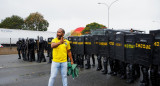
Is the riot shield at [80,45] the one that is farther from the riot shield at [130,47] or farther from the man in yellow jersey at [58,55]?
the man in yellow jersey at [58,55]

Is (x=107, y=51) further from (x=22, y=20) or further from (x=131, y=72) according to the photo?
(x=22, y=20)

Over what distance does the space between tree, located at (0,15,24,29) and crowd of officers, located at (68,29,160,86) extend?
2045 inches

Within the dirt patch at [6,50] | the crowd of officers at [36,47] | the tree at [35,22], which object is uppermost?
the tree at [35,22]

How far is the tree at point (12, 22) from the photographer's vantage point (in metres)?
54.5

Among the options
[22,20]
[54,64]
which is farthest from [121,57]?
[22,20]

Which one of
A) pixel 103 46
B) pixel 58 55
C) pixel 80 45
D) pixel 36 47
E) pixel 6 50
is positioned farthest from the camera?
pixel 6 50

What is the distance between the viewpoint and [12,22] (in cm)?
5509

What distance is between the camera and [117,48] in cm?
629

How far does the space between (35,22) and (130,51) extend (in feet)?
166

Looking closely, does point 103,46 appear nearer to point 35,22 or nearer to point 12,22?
point 35,22

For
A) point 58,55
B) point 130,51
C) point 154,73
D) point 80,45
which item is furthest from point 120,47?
point 80,45

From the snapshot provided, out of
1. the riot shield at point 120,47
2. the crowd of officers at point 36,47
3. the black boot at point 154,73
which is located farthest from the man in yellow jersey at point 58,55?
the crowd of officers at point 36,47

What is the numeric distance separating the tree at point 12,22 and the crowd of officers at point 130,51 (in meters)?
51.9

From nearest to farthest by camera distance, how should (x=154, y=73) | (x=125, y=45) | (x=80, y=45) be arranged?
1. (x=154, y=73)
2. (x=125, y=45)
3. (x=80, y=45)
